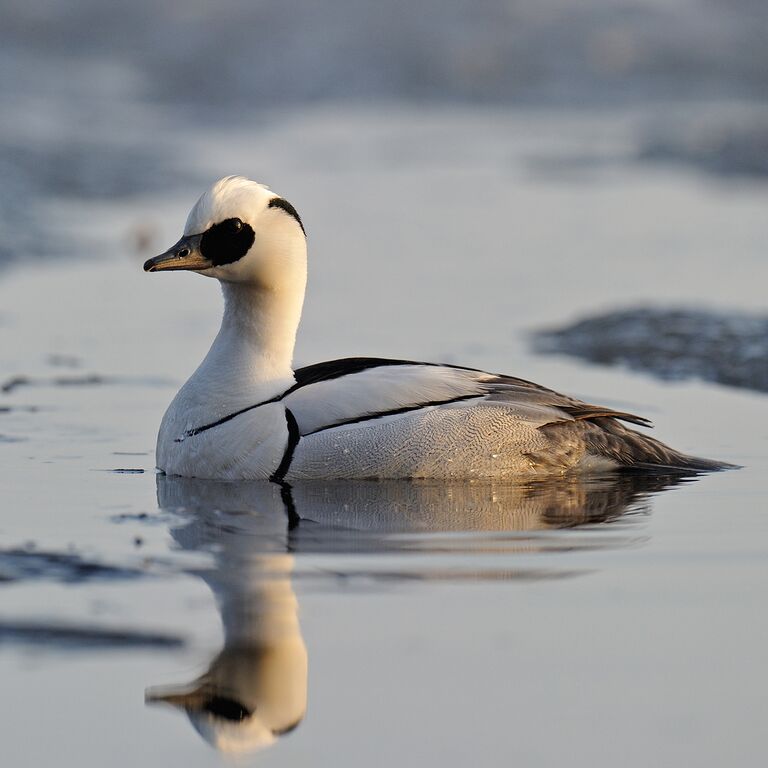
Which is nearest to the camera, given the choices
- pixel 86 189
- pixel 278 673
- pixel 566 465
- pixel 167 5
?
pixel 278 673

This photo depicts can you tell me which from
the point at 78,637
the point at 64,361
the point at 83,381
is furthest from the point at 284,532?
the point at 64,361

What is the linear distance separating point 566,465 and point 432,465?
2.06ft

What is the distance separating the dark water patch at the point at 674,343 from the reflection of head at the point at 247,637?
423cm

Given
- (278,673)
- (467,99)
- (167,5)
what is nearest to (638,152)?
(467,99)

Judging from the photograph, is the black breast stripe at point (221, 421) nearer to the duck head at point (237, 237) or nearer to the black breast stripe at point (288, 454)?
the black breast stripe at point (288, 454)

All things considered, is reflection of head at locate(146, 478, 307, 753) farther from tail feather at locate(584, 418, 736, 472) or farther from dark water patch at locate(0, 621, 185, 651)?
tail feather at locate(584, 418, 736, 472)

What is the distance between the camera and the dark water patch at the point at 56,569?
561 cm

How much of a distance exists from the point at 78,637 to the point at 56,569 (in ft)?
2.45

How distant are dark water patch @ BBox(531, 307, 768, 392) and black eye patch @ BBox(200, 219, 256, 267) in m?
3.53

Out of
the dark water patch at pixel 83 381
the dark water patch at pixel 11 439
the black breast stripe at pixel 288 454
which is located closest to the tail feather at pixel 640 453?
A: the black breast stripe at pixel 288 454

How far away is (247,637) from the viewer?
5070 mm

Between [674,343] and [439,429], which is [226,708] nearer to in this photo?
[439,429]

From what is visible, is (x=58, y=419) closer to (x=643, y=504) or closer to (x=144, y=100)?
(x=643, y=504)

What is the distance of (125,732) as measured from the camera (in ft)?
14.5
